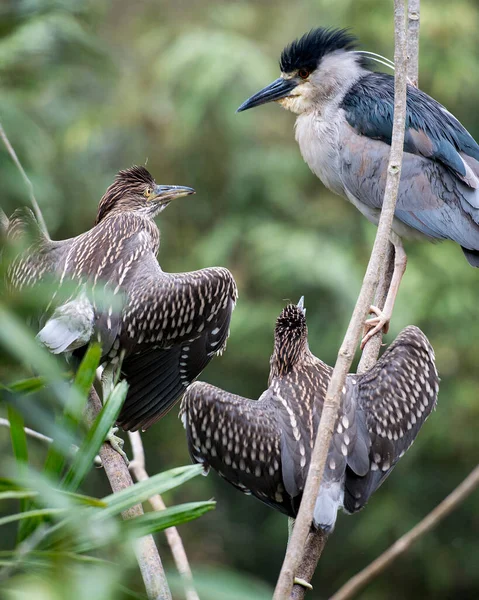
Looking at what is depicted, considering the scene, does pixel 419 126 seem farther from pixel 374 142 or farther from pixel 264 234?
pixel 264 234

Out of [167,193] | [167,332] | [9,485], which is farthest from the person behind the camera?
[167,193]

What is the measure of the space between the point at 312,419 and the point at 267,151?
5.84 meters

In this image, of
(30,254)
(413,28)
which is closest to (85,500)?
(30,254)

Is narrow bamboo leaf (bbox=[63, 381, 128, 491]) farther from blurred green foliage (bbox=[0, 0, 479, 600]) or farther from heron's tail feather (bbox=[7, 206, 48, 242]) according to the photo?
blurred green foliage (bbox=[0, 0, 479, 600])

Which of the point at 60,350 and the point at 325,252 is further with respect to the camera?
the point at 325,252

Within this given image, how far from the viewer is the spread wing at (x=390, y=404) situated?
105 inches

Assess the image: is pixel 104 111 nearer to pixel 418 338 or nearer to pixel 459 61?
pixel 459 61

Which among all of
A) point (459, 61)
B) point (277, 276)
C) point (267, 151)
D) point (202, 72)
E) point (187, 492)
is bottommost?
point (187, 492)

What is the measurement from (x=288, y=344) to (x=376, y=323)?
0.37 meters

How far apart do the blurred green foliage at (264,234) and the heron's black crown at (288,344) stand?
13.2 ft

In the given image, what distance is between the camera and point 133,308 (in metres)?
3.00

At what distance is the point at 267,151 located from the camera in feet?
27.1

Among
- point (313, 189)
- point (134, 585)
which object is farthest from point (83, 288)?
point (313, 189)

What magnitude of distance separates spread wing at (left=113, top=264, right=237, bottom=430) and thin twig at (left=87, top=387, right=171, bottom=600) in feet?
1.54
